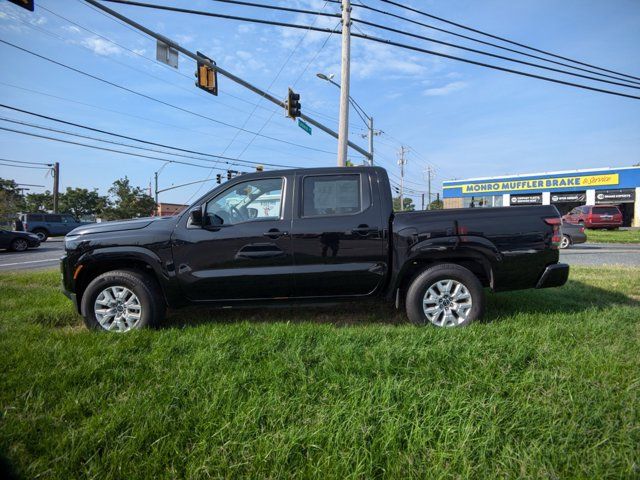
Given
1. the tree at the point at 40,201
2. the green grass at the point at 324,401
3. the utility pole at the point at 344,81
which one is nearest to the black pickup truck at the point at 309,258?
the green grass at the point at 324,401

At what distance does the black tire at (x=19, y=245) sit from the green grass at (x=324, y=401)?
17822mm

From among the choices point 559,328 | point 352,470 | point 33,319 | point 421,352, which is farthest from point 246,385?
point 33,319

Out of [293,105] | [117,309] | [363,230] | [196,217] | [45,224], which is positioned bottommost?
[117,309]

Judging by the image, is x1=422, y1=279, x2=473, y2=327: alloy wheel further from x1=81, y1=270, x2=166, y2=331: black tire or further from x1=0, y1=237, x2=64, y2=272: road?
x1=0, y1=237, x2=64, y2=272: road

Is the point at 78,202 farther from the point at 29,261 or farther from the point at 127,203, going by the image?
the point at 29,261

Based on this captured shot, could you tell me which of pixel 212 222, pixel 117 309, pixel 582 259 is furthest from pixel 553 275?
pixel 582 259

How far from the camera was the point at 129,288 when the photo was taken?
4039 mm

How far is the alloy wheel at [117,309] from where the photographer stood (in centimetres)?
405

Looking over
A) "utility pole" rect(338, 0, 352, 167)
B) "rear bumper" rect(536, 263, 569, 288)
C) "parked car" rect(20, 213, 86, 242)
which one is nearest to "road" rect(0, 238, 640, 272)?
"rear bumper" rect(536, 263, 569, 288)

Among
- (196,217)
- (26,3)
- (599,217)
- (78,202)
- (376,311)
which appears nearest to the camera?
(196,217)

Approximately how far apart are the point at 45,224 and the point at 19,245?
10478mm

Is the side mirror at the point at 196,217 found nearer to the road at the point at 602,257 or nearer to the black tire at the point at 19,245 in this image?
the road at the point at 602,257

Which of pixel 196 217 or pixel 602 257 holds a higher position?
pixel 196 217

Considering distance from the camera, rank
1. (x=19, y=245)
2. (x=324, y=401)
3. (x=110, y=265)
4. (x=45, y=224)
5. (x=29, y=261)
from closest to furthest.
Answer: (x=324, y=401) → (x=110, y=265) → (x=29, y=261) → (x=19, y=245) → (x=45, y=224)
